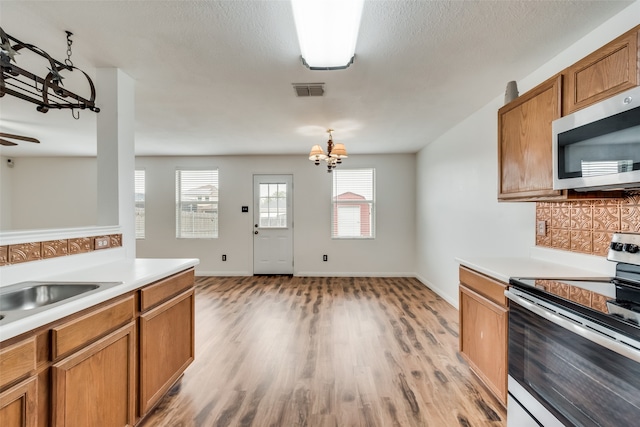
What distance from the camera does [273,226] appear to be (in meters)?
5.66

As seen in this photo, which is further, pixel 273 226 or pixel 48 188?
pixel 48 188

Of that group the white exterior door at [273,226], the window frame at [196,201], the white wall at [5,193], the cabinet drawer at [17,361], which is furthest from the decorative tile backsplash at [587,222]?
the white wall at [5,193]

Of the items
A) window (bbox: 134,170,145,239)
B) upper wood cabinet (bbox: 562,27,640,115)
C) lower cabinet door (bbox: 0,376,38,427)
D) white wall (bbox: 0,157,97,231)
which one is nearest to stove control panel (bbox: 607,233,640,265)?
upper wood cabinet (bbox: 562,27,640,115)

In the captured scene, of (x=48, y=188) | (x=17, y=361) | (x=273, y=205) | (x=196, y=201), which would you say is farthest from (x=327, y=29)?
(x=48, y=188)

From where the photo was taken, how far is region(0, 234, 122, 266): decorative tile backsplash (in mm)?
1458

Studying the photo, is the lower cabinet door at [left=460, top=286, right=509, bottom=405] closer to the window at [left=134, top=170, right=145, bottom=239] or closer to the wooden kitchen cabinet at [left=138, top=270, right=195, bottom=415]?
the wooden kitchen cabinet at [left=138, top=270, right=195, bottom=415]

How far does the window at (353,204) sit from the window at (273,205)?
1012 millimetres

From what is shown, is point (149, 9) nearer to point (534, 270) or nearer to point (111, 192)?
point (111, 192)

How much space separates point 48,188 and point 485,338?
794 centimetres

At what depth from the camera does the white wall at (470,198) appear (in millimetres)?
2070

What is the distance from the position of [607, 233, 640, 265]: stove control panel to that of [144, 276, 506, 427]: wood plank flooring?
1.16 m

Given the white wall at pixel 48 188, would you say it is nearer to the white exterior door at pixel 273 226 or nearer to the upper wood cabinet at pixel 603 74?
the white exterior door at pixel 273 226

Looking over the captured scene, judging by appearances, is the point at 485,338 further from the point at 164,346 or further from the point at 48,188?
the point at 48,188

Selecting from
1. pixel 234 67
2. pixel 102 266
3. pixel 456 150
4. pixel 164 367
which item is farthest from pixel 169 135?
pixel 456 150
